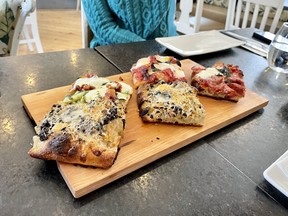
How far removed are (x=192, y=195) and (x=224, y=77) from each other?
43 cm

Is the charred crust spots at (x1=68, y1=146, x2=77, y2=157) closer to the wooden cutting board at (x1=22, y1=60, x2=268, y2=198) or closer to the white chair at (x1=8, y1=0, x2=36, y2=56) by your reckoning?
the wooden cutting board at (x1=22, y1=60, x2=268, y2=198)

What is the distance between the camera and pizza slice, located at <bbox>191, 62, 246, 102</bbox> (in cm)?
74

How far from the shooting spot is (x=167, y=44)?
1.08 meters

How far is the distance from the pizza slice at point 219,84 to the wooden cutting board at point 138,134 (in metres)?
0.02

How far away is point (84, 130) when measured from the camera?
0.52 metres

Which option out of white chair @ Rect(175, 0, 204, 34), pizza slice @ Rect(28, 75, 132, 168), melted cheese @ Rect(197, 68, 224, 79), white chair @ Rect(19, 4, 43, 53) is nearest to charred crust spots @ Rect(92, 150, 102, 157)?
pizza slice @ Rect(28, 75, 132, 168)

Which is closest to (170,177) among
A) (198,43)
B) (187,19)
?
(198,43)

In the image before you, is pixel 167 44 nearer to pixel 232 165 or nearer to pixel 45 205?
pixel 232 165

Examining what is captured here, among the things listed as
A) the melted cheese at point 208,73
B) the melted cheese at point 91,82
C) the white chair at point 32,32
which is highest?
the melted cheese at point 208,73

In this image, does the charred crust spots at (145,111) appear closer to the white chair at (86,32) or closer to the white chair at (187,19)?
the white chair at (86,32)

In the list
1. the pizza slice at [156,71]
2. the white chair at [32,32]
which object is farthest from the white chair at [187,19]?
the pizza slice at [156,71]

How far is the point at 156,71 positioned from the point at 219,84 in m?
0.20

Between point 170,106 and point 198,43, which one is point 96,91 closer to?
point 170,106

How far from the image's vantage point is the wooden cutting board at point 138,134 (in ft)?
1.54
